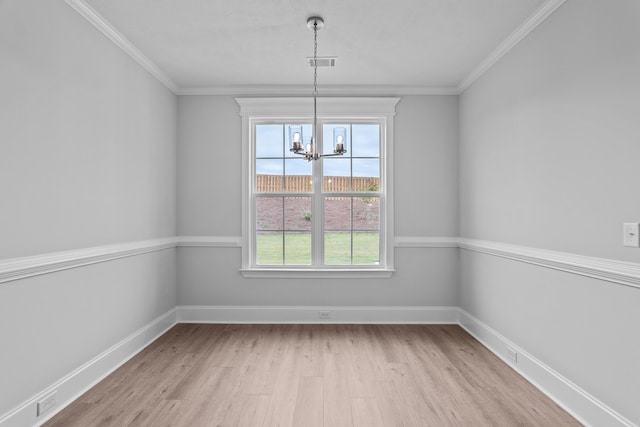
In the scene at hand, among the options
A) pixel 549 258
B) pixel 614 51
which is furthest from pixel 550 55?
Result: pixel 549 258

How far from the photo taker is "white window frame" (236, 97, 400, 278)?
4215 mm

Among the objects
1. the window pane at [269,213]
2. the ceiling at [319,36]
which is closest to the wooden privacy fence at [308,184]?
the window pane at [269,213]

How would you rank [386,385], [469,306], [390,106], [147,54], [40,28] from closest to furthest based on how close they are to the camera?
1. [40,28]
2. [386,385]
3. [147,54]
4. [469,306]
5. [390,106]

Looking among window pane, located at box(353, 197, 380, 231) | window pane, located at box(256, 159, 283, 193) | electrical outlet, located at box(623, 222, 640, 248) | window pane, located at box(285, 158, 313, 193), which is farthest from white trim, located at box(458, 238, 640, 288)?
window pane, located at box(256, 159, 283, 193)

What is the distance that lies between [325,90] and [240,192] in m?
1.57

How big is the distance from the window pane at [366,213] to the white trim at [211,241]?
56.0 inches

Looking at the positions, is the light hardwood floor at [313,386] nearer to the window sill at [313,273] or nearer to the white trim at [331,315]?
the white trim at [331,315]

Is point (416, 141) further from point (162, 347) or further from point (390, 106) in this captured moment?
point (162, 347)

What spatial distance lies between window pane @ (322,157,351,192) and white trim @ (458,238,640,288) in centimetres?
175

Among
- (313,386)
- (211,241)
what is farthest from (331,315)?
(211,241)

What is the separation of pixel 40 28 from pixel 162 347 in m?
2.75

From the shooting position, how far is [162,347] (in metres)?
3.47

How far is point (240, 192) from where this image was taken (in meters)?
4.27

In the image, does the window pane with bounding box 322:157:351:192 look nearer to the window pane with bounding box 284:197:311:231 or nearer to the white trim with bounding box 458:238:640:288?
the window pane with bounding box 284:197:311:231
